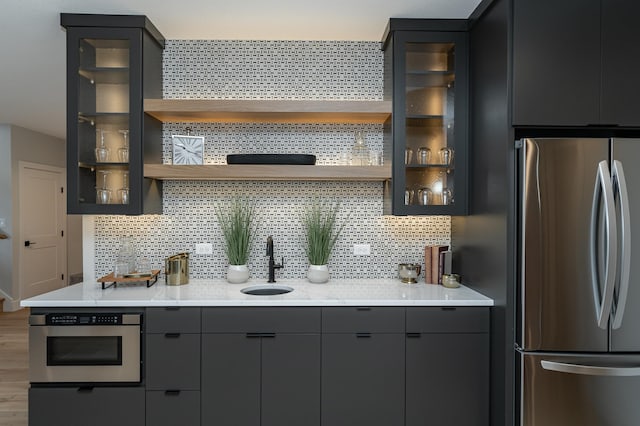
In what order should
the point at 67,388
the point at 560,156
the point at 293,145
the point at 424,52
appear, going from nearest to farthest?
the point at 560,156
the point at 67,388
the point at 424,52
the point at 293,145

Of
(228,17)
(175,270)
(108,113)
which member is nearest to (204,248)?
(175,270)

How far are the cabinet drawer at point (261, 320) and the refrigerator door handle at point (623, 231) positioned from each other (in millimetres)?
1512

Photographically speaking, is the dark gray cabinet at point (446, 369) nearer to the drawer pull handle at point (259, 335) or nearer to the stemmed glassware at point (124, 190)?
the drawer pull handle at point (259, 335)

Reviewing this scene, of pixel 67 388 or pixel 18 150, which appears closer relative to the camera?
pixel 67 388

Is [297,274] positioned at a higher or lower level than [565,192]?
lower

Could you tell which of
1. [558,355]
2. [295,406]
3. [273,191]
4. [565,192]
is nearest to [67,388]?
[295,406]

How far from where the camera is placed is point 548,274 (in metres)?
2.00

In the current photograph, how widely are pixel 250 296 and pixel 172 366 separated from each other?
1.86ft

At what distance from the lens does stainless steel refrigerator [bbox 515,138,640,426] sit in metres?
1.94

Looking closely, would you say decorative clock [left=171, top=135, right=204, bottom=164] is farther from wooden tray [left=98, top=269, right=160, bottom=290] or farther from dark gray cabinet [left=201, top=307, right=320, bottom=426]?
dark gray cabinet [left=201, top=307, right=320, bottom=426]

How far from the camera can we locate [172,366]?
224 centimetres

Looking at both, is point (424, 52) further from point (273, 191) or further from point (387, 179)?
point (273, 191)

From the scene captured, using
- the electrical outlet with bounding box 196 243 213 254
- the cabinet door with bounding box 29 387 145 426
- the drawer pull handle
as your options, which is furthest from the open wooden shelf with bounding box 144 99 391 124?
the cabinet door with bounding box 29 387 145 426

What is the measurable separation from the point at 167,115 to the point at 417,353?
2189 mm
